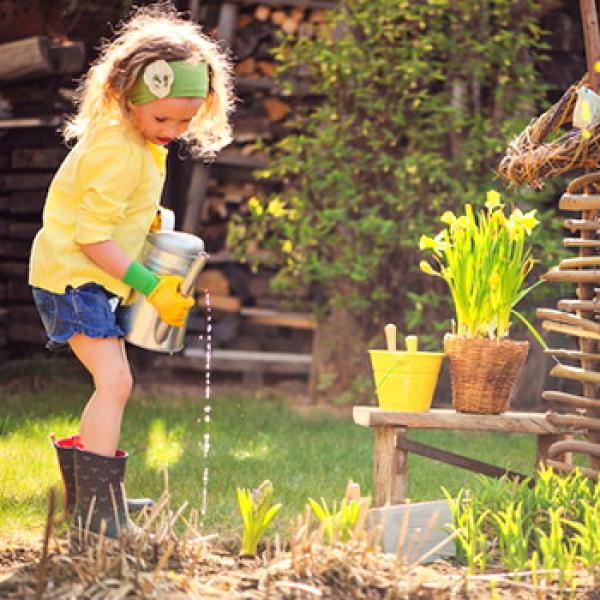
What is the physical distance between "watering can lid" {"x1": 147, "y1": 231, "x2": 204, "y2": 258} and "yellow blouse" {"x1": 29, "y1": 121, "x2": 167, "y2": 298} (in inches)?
1.4

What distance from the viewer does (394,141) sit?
7164 millimetres

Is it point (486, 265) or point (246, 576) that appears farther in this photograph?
point (486, 265)

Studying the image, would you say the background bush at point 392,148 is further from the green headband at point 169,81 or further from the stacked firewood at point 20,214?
the green headband at point 169,81

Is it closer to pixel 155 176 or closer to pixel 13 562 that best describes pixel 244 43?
pixel 155 176

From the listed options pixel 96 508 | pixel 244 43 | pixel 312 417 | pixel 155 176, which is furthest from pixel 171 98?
pixel 244 43

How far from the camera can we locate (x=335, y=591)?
268 centimetres

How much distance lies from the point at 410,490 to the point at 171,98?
186 centimetres

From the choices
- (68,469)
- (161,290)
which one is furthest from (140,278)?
(68,469)

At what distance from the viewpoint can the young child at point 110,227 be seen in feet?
11.1

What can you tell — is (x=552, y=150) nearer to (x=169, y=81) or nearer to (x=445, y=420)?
(x=445, y=420)

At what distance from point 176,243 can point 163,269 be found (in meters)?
0.08

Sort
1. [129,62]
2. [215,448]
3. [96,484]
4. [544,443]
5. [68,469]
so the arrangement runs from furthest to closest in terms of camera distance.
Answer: [215,448]
[544,443]
[68,469]
[129,62]
[96,484]

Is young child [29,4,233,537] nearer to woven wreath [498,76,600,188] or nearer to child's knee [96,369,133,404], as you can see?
child's knee [96,369,133,404]

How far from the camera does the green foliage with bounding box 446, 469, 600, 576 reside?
2.87 meters
